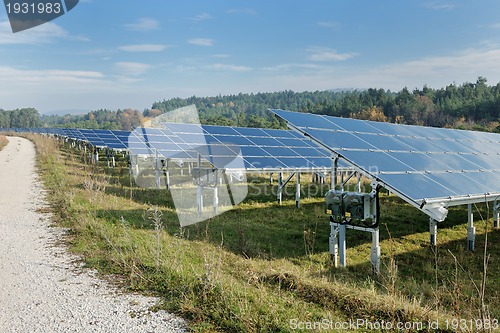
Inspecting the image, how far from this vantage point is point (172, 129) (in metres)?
19.7

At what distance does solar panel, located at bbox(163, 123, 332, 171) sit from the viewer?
1552 cm

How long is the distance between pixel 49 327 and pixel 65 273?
2.14 m

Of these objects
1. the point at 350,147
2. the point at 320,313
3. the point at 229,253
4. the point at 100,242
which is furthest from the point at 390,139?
the point at 100,242

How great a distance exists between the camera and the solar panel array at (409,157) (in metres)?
9.39

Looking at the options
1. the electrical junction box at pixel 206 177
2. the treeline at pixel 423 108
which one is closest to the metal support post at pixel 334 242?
the electrical junction box at pixel 206 177

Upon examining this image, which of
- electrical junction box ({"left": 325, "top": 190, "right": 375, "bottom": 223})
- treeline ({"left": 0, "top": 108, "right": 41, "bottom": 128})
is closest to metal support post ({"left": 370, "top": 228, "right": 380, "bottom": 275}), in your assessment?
electrical junction box ({"left": 325, "top": 190, "right": 375, "bottom": 223})

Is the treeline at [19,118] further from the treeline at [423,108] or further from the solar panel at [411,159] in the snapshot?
the solar panel at [411,159]

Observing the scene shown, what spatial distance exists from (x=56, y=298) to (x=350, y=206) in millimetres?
6476

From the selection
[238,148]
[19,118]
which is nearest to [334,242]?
[238,148]

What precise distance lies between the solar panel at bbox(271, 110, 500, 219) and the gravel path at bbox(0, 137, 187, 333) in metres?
6.14

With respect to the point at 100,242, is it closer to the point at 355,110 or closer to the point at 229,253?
the point at 229,253

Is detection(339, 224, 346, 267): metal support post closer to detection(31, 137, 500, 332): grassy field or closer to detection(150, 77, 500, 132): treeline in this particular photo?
detection(31, 137, 500, 332): grassy field

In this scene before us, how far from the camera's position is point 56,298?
5.97 meters

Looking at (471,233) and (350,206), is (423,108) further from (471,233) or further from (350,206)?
(350,206)
